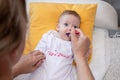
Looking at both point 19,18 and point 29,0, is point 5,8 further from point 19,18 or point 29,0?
point 29,0

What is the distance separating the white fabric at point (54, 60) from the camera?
144 cm

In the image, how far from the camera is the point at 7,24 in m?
0.55

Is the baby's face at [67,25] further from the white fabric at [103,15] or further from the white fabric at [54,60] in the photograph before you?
the white fabric at [103,15]

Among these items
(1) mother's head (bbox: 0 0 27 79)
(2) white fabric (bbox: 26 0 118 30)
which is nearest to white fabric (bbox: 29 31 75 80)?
(2) white fabric (bbox: 26 0 118 30)

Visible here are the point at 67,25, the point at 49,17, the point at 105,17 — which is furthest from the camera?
the point at 105,17

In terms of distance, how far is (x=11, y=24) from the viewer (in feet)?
1.85

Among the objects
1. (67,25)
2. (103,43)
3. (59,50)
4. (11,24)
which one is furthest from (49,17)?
(11,24)

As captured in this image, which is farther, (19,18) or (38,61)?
(38,61)

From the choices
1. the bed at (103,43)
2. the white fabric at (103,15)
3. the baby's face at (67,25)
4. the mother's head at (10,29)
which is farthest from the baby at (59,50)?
the mother's head at (10,29)

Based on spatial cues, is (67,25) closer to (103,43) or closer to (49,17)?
(49,17)

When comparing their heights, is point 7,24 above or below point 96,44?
above

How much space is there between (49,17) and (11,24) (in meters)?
1.17

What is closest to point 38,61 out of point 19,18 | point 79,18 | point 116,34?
point 79,18

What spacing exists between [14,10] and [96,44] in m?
1.21
